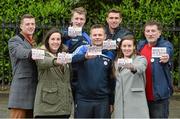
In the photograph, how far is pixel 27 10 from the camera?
475 inches

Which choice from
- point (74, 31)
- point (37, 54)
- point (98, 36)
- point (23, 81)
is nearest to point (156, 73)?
point (98, 36)

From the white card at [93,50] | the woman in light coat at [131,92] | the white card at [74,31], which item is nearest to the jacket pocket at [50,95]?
the white card at [93,50]

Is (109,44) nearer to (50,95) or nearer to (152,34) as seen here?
(152,34)

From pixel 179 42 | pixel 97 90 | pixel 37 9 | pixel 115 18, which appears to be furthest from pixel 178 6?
pixel 97 90

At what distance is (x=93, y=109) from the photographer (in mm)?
7293

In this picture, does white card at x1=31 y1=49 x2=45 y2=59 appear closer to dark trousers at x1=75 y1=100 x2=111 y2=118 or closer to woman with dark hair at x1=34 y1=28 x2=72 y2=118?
woman with dark hair at x1=34 y1=28 x2=72 y2=118

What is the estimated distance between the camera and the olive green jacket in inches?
275

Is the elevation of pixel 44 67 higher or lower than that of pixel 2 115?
higher

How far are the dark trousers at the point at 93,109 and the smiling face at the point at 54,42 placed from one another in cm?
78

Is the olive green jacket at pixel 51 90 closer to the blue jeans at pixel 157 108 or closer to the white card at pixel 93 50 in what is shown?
the white card at pixel 93 50

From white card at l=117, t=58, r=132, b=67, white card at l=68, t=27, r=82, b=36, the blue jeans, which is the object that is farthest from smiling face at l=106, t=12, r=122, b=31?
the blue jeans

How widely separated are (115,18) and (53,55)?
Answer: 46.9 inches

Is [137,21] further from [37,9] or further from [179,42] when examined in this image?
[37,9]

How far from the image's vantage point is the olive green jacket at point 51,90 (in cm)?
698
